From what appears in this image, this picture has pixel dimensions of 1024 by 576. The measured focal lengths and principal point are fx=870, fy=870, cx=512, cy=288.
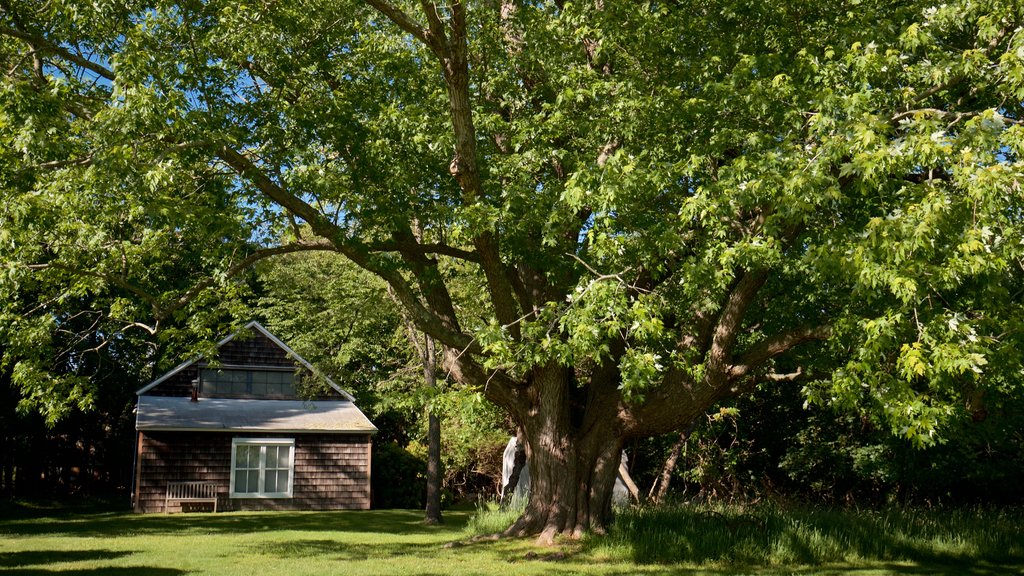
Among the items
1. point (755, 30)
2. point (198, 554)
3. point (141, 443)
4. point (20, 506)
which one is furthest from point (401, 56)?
point (20, 506)

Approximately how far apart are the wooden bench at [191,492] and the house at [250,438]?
0.09 feet

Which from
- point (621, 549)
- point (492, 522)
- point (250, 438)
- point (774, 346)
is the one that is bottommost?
point (621, 549)

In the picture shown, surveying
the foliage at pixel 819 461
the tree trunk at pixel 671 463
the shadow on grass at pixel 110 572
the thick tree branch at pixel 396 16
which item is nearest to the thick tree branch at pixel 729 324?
the thick tree branch at pixel 396 16

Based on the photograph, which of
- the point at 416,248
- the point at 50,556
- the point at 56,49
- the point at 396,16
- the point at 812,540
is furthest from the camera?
the point at 812,540

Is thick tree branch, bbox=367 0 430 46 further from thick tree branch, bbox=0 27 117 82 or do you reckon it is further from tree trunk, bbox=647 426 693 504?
tree trunk, bbox=647 426 693 504

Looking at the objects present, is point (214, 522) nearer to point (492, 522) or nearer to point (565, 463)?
point (492, 522)

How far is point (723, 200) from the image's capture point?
32.2 ft

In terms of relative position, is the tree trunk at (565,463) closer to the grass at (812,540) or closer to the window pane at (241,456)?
the grass at (812,540)

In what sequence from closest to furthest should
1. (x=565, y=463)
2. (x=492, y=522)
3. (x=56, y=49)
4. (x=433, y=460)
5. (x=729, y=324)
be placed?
(x=56, y=49) → (x=729, y=324) → (x=565, y=463) → (x=492, y=522) → (x=433, y=460)

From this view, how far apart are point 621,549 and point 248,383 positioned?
59.9 feet

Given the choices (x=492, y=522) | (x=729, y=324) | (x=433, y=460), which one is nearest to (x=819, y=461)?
(x=433, y=460)

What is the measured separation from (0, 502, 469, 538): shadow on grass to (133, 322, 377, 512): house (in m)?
1.10

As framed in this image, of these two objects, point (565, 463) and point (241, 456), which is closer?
point (565, 463)

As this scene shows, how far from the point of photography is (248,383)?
28.5 metres
